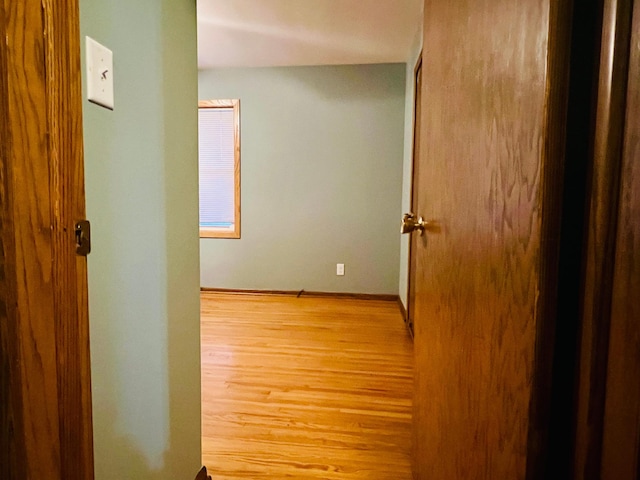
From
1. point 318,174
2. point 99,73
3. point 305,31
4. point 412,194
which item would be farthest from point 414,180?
point 99,73

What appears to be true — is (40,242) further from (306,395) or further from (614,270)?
(306,395)

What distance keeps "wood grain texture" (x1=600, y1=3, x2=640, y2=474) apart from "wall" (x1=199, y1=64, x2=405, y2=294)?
3.57 metres

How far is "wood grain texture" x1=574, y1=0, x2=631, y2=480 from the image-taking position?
17.2 inches

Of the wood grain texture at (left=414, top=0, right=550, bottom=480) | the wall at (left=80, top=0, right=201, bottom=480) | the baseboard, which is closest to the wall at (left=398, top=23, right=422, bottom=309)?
the baseboard

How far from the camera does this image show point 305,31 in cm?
313

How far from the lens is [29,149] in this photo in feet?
1.81

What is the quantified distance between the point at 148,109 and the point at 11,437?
0.74m

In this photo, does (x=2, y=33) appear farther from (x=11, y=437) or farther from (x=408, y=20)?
(x=408, y=20)

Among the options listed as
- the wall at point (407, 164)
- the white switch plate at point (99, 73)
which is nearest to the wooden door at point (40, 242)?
the white switch plate at point (99, 73)

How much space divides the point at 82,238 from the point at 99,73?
0.35 metres

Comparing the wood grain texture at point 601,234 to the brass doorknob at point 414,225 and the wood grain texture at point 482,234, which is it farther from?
the brass doorknob at point 414,225

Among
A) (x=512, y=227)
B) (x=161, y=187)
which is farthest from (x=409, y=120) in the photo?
(x=512, y=227)

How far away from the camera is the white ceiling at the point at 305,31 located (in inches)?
107

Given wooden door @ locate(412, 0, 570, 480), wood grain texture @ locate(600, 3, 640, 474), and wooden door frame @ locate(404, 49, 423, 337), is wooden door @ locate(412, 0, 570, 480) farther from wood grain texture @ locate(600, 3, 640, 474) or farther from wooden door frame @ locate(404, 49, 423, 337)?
wooden door frame @ locate(404, 49, 423, 337)
